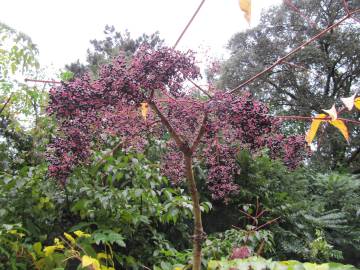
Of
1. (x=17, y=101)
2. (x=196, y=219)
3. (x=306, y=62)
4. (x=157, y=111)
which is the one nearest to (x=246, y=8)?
(x=157, y=111)

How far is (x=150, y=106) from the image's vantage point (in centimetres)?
86

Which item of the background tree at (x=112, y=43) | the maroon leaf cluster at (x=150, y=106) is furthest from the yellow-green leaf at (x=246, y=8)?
the background tree at (x=112, y=43)

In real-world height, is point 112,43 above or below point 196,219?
above

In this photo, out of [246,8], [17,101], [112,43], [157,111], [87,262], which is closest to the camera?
[246,8]

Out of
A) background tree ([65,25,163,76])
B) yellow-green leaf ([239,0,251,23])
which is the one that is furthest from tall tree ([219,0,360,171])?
yellow-green leaf ([239,0,251,23])

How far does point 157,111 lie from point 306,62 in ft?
28.7

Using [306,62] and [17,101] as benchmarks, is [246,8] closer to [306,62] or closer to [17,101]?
[17,101]

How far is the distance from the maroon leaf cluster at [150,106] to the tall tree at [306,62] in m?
7.86

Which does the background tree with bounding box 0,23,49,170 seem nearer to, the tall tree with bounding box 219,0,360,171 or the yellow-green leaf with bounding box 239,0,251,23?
the yellow-green leaf with bounding box 239,0,251,23

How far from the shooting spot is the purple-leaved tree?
0.82 m

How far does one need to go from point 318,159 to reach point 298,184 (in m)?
3.08

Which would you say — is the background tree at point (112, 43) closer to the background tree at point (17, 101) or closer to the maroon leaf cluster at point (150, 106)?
the background tree at point (17, 101)

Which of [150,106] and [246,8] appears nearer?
[246,8]

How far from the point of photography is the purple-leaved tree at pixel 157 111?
0.82 metres
